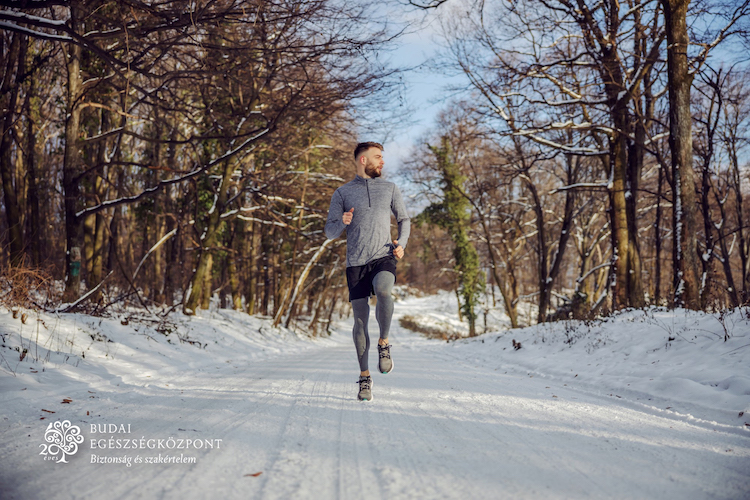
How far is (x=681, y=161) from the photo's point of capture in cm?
767

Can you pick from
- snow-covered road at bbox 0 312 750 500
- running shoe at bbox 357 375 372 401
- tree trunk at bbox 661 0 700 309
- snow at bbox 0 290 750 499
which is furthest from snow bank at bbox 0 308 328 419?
tree trunk at bbox 661 0 700 309

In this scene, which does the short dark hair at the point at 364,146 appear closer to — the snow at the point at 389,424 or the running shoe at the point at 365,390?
the running shoe at the point at 365,390

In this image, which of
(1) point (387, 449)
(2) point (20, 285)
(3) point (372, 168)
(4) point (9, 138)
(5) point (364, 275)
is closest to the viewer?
(1) point (387, 449)

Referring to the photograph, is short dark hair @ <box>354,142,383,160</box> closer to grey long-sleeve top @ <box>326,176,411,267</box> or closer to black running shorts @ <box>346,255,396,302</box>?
grey long-sleeve top @ <box>326,176,411,267</box>

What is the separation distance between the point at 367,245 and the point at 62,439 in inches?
98.1

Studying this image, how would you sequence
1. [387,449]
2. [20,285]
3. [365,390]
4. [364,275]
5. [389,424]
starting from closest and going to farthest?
[387,449]
[389,424]
[365,390]
[364,275]
[20,285]

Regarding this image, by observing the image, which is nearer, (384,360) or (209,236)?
(384,360)

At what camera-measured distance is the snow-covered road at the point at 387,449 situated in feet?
5.69

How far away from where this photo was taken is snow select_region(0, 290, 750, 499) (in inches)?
70.5

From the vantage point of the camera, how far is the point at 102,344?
19.1ft

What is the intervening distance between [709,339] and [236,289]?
17.5 m

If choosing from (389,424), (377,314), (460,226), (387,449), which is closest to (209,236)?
(377,314)

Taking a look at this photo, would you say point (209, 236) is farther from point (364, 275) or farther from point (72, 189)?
point (364, 275)

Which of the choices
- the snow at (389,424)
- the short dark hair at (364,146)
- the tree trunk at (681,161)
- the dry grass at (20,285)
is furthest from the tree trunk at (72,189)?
the tree trunk at (681,161)
